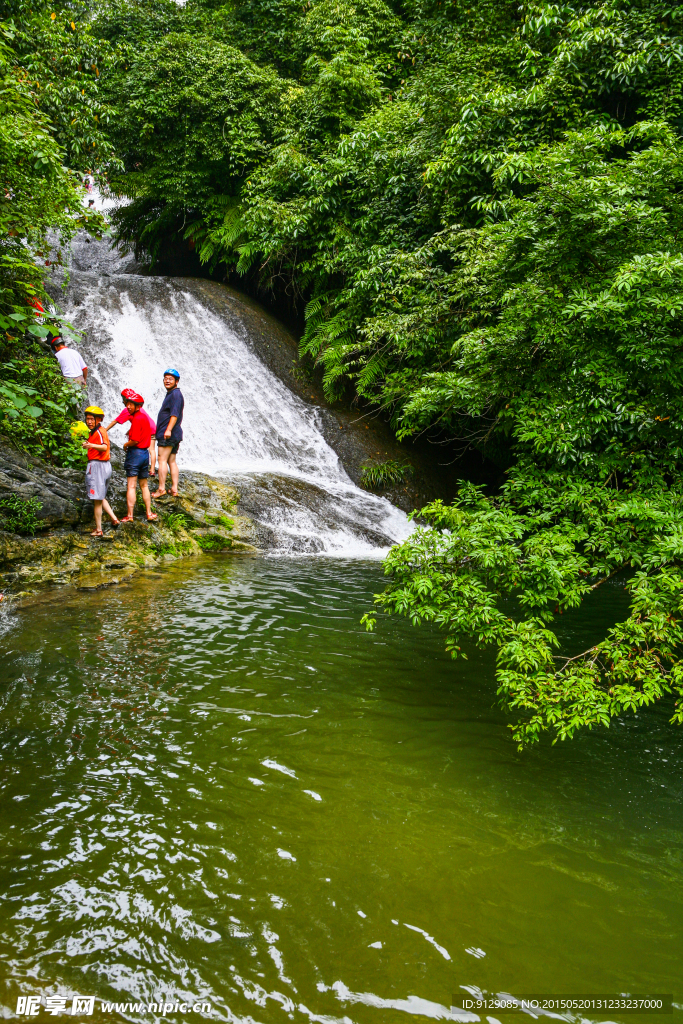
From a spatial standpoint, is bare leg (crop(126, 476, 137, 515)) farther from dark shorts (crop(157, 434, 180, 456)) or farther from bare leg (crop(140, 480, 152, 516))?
dark shorts (crop(157, 434, 180, 456))

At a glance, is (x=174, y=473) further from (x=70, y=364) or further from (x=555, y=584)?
(x=555, y=584)

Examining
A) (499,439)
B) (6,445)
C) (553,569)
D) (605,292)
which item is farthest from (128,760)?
(499,439)

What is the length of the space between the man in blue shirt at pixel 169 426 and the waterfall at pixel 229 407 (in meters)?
1.86

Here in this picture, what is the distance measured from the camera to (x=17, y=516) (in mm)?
8664

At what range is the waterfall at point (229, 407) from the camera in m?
12.2

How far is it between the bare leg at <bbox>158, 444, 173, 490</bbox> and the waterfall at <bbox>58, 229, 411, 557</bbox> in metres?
1.80

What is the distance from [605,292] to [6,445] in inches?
331

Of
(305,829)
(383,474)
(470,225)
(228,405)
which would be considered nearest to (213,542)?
(383,474)

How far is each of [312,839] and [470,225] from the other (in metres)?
12.8

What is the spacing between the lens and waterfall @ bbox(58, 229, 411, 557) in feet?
39.9

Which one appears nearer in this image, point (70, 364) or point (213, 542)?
point (213, 542)

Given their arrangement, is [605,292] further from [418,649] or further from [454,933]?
[454,933]

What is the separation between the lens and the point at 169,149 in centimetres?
1897

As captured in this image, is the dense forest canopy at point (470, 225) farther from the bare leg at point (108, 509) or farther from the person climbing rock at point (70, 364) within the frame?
the bare leg at point (108, 509)
